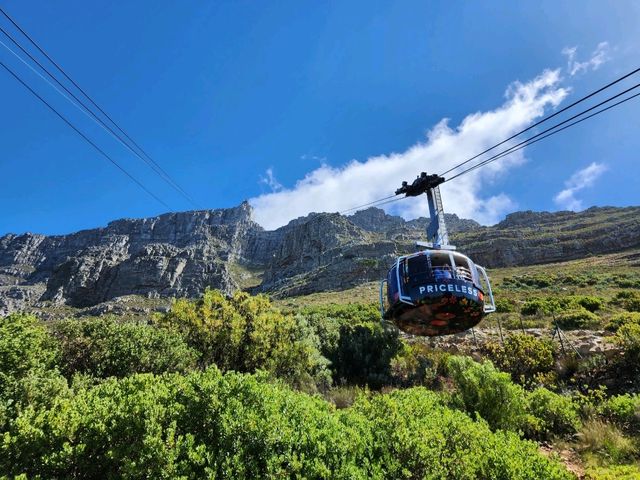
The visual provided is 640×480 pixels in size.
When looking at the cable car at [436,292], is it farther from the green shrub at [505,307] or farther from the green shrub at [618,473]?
the green shrub at [505,307]

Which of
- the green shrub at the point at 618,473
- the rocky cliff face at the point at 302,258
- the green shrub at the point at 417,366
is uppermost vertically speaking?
the rocky cliff face at the point at 302,258

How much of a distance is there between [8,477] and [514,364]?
1914 centimetres

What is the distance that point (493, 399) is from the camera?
36.8 ft

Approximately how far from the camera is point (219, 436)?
6.34 metres

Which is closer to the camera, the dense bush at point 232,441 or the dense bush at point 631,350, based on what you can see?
the dense bush at point 232,441

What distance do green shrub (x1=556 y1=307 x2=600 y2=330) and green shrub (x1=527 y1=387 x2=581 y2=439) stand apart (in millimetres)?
14345

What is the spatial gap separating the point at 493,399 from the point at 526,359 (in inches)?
296

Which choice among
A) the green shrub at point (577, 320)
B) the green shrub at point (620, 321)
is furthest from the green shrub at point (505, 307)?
the green shrub at point (620, 321)

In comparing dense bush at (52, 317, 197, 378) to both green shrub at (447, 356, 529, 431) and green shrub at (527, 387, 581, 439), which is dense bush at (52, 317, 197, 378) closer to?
green shrub at (447, 356, 529, 431)

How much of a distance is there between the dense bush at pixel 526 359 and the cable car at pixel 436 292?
9190 millimetres

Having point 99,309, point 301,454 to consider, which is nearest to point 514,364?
point 301,454

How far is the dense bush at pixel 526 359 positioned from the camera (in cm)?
1667

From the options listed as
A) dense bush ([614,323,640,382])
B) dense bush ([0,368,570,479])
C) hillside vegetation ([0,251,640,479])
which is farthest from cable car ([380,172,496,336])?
dense bush ([614,323,640,382])

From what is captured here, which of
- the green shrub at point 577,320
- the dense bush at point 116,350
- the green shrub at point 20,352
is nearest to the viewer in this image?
the green shrub at point 20,352
